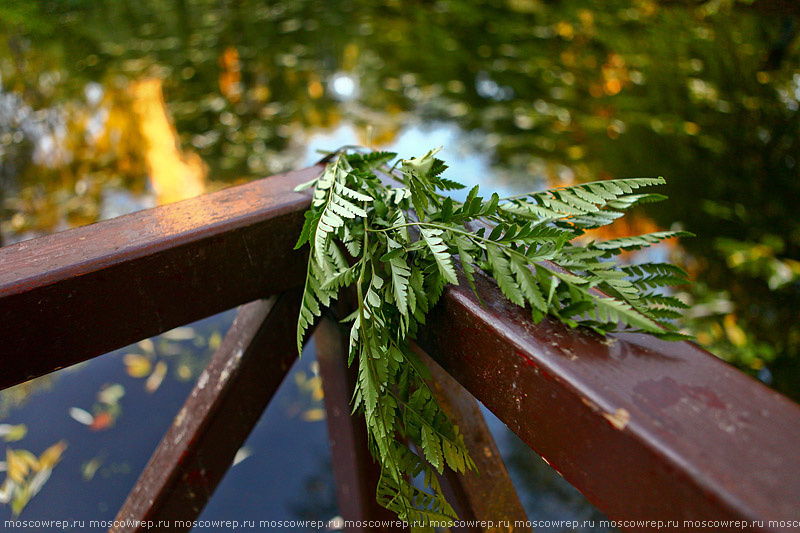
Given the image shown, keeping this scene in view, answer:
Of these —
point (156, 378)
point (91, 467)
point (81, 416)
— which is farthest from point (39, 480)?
point (156, 378)

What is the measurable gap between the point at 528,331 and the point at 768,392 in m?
0.25

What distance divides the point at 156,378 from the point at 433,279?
2317mm

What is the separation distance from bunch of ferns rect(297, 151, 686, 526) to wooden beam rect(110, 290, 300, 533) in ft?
1.40

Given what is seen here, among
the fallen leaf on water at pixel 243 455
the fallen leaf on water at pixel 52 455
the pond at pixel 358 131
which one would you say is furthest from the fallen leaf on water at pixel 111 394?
the fallen leaf on water at pixel 243 455

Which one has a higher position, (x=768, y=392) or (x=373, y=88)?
(x=768, y=392)

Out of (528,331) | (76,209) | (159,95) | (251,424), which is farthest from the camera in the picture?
(159,95)

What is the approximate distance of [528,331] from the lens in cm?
63

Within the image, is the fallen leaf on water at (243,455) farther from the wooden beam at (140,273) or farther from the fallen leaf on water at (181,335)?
the wooden beam at (140,273)

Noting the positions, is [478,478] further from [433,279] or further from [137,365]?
[137,365]

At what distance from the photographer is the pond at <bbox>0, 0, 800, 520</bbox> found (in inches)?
91.9

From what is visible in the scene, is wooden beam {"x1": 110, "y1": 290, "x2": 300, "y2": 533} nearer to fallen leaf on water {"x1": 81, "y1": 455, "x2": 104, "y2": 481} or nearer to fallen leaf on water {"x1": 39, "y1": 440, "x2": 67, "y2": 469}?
fallen leaf on water {"x1": 81, "y1": 455, "x2": 104, "y2": 481}

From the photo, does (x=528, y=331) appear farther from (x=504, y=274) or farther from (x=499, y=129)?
(x=499, y=129)

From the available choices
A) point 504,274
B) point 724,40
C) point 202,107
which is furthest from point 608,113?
point 504,274

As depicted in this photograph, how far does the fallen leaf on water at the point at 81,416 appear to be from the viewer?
231 centimetres
